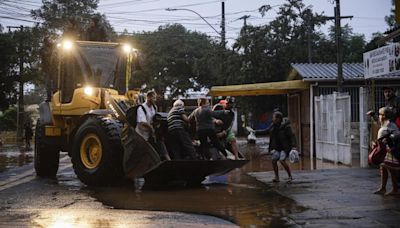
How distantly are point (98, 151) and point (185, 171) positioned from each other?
195cm

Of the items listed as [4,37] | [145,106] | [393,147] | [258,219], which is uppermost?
[4,37]

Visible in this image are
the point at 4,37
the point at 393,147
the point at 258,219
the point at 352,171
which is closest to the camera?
the point at 258,219

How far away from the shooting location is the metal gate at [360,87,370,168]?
587 inches

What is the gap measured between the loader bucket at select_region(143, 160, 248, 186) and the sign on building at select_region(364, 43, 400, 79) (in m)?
4.10

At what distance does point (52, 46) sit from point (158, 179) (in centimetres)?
Answer: 464

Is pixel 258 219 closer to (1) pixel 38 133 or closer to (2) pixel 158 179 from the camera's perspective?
(2) pixel 158 179

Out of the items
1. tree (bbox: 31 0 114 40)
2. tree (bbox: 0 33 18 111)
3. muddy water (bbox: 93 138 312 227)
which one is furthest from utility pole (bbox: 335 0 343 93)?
tree (bbox: 31 0 114 40)

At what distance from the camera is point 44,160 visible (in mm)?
14656

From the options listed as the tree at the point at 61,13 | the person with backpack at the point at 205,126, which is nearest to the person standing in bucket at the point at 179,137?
the person with backpack at the point at 205,126

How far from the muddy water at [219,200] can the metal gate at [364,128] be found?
12.5ft

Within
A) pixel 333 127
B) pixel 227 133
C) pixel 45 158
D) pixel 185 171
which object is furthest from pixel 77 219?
pixel 333 127

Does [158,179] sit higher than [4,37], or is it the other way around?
[4,37]

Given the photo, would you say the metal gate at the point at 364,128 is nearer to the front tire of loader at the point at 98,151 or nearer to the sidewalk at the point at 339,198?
the sidewalk at the point at 339,198

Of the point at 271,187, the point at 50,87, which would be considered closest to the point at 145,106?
the point at 271,187
